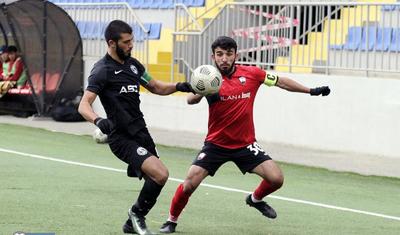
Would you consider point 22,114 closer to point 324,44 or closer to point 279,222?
point 324,44

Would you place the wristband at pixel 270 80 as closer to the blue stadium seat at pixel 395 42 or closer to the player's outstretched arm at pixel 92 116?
the player's outstretched arm at pixel 92 116

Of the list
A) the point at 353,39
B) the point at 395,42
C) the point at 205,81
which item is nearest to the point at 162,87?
the point at 205,81

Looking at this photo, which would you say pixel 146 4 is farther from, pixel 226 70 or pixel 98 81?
pixel 98 81

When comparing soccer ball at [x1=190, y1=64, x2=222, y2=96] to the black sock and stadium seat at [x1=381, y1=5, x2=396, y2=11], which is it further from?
stadium seat at [x1=381, y1=5, x2=396, y2=11]

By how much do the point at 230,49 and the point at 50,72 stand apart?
1450cm

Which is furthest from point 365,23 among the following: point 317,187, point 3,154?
point 3,154

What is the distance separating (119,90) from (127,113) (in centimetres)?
21

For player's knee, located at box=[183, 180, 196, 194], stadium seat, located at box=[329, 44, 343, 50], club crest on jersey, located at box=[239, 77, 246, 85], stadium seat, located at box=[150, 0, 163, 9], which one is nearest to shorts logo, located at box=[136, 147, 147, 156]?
player's knee, located at box=[183, 180, 196, 194]

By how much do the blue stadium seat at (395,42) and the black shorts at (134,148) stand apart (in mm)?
8872

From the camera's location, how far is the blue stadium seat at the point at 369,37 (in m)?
18.0

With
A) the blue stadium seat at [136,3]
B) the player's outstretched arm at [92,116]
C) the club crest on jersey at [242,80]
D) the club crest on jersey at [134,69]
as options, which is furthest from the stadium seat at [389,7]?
the blue stadium seat at [136,3]

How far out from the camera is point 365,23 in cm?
1825

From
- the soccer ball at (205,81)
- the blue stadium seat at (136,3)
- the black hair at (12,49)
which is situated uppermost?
the soccer ball at (205,81)

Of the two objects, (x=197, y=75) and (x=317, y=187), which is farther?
(x=317, y=187)
